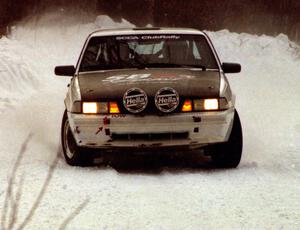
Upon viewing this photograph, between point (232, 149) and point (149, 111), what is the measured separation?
1.07 metres

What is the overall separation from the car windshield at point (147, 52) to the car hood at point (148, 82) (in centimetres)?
30

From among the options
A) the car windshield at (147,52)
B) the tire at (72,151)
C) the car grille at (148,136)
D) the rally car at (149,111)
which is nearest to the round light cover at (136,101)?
the rally car at (149,111)

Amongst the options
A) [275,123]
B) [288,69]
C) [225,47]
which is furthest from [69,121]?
[225,47]

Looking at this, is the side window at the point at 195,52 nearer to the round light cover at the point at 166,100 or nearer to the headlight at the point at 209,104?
the headlight at the point at 209,104

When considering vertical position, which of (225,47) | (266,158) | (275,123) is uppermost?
(266,158)

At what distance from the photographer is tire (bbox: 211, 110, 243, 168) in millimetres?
7523

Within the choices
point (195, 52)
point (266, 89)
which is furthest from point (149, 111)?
point (266, 89)

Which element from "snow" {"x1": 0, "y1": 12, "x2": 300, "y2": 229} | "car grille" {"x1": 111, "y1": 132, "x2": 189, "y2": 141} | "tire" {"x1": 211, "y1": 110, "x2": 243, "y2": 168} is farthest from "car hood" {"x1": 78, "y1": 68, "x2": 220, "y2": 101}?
"snow" {"x1": 0, "y1": 12, "x2": 300, "y2": 229}

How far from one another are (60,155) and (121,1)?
41.8ft

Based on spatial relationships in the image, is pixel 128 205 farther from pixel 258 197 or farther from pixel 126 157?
pixel 126 157

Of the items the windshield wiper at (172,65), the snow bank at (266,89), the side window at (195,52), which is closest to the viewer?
the windshield wiper at (172,65)

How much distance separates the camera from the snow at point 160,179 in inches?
217

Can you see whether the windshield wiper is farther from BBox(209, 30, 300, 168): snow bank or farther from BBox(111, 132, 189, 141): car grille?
BBox(209, 30, 300, 168): snow bank

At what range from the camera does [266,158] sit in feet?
27.9
